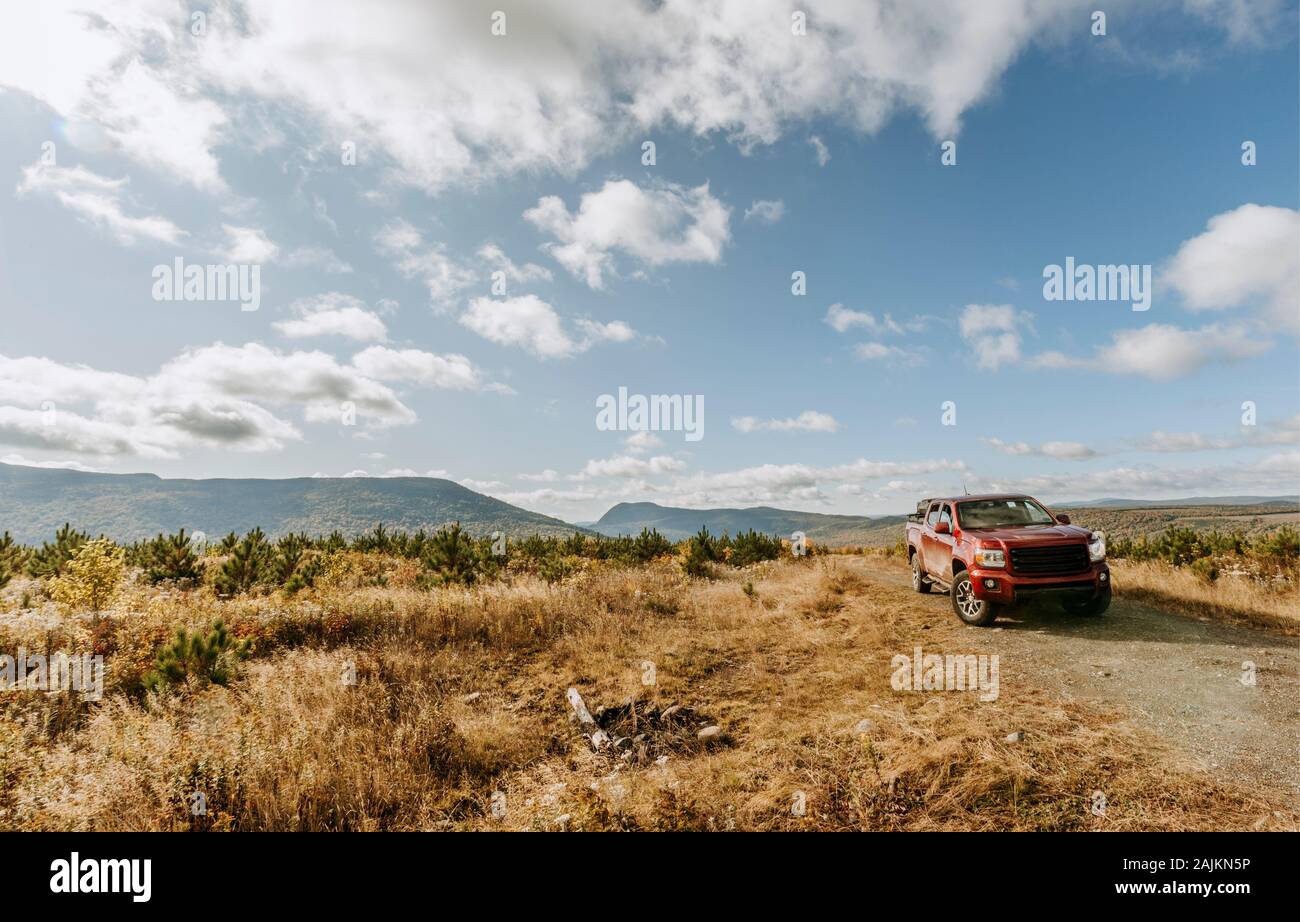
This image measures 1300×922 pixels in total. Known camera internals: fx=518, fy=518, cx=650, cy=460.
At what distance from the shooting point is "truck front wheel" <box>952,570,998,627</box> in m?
9.15

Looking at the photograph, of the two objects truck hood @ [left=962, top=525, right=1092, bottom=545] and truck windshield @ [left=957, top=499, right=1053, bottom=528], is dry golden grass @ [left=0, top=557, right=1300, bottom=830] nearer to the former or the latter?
truck hood @ [left=962, top=525, right=1092, bottom=545]

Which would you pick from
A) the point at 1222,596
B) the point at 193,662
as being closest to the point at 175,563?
the point at 193,662

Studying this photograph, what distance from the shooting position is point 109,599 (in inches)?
368

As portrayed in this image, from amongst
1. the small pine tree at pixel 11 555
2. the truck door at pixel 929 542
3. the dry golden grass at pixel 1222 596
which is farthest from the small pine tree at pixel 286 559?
the dry golden grass at pixel 1222 596

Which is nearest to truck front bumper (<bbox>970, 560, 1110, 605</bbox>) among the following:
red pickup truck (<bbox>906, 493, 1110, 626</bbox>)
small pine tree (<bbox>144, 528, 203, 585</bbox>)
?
red pickup truck (<bbox>906, 493, 1110, 626</bbox>)

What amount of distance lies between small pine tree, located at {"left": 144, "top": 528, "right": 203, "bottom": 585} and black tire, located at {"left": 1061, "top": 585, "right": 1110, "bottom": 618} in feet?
76.4

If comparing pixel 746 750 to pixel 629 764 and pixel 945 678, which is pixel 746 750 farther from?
pixel 945 678

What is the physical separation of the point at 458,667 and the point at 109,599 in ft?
21.9

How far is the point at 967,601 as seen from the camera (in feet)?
31.0

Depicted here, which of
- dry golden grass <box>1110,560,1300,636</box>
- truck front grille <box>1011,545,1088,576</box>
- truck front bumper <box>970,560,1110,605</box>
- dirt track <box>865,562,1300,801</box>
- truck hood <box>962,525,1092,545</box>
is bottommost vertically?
dirt track <box>865,562,1300,801</box>

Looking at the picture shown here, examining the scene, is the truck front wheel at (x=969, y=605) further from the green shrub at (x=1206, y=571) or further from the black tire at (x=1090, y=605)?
the green shrub at (x=1206, y=571)
